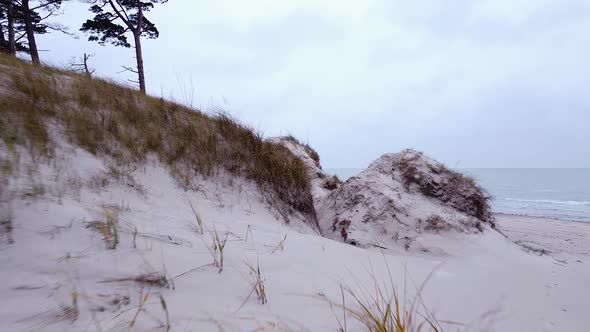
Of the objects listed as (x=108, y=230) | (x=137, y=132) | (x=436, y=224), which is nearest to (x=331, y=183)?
(x=436, y=224)

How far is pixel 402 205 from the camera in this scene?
3.88 meters

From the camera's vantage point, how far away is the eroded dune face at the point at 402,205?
3537 mm

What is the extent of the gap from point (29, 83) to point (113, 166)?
52.3 inches

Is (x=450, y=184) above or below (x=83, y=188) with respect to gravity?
above

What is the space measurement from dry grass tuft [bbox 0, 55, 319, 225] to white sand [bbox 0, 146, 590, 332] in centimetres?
29

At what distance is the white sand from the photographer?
1202 millimetres

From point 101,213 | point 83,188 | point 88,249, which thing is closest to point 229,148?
point 83,188

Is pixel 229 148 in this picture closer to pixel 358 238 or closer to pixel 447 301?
pixel 358 238

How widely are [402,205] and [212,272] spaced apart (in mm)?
2978

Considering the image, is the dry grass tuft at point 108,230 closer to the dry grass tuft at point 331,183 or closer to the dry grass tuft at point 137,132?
the dry grass tuft at point 137,132

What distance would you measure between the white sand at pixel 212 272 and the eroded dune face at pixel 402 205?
1.31ft

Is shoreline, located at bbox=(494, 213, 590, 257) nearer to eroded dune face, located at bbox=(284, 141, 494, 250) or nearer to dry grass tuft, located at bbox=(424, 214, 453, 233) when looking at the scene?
eroded dune face, located at bbox=(284, 141, 494, 250)

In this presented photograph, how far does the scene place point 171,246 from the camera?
1.79m

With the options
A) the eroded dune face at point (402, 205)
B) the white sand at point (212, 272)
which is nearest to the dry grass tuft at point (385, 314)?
the white sand at point (212, 272)
